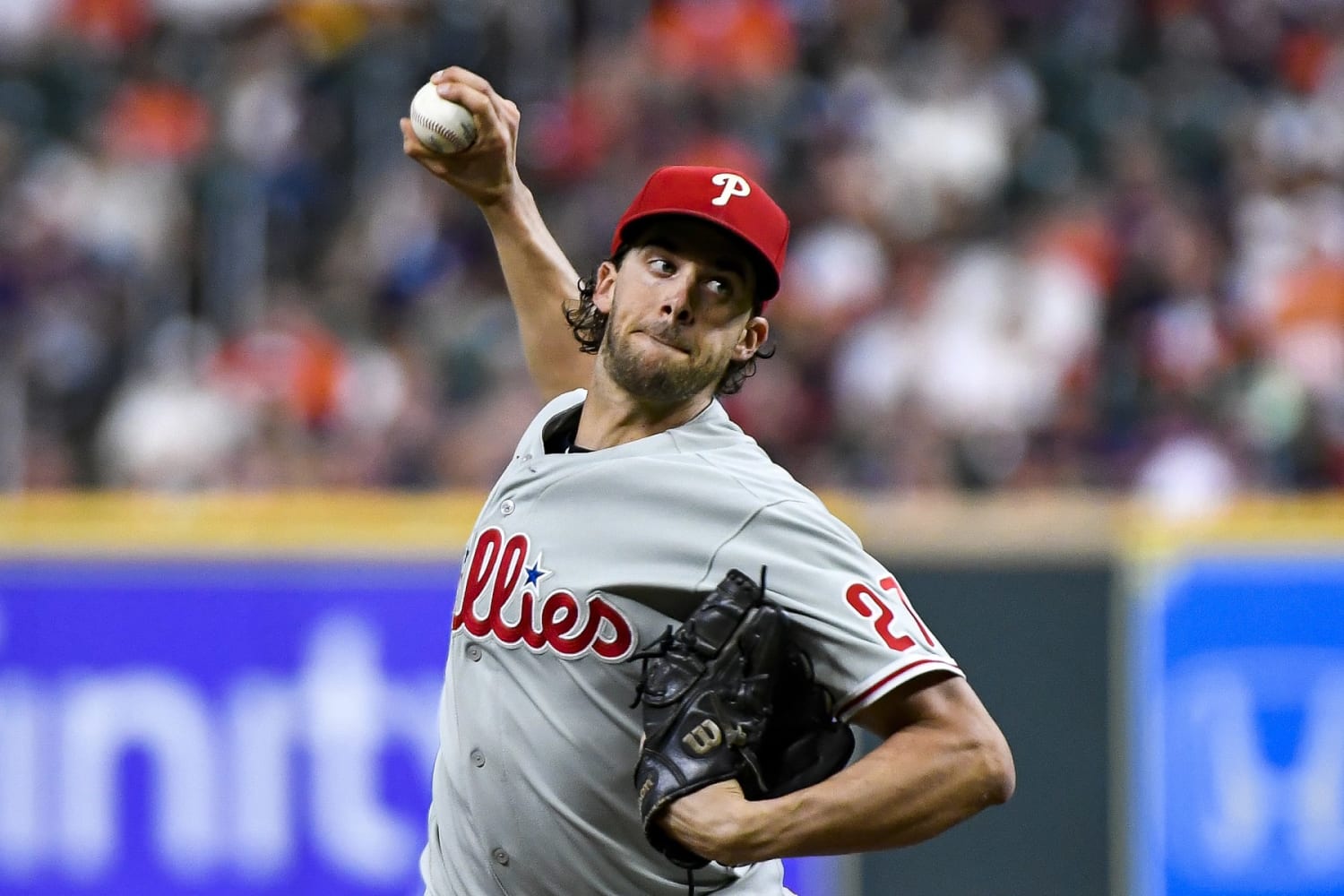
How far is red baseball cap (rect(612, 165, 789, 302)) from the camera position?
3.31m

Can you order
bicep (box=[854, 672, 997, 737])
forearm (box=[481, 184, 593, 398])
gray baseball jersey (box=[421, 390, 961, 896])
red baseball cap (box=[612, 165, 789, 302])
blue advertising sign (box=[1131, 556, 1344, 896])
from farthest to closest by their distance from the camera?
blue advertising sign (box=[1131, 556, 1344, 896]), forearm (box=[481, 184, 593, 398]), red baseball cap (box=[612, 165, 789, 302]), gray baseball jersey (box=[421, 390, 961, 896]), bicep (box=[854, 672, 997, 737])

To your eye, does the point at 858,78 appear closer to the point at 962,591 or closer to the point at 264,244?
the point at 264,244

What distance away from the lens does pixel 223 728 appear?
23.7 feet

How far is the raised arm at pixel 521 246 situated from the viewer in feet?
13.3

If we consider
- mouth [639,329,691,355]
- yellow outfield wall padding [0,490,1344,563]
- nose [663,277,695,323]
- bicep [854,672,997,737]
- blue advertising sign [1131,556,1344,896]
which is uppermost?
nose [663,277,695,323]

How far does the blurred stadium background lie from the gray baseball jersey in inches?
146

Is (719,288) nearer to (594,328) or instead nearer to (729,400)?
(594,328)

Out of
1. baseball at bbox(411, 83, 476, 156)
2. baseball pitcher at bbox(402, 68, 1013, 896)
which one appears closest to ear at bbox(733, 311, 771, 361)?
baseball pitcher at bbox(402, 68, 1013, 896)

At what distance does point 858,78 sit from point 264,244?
3.67m

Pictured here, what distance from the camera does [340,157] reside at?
12.4 meters

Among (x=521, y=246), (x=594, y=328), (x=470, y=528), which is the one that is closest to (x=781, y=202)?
(x=470, y=528)

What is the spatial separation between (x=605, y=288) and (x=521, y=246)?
0.76 meters

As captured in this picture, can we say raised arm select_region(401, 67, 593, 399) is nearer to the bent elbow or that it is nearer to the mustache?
the mustache

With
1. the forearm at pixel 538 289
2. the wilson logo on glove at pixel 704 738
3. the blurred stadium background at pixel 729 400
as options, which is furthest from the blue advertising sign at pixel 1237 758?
the wilson logo on glove at pixel 704 738
